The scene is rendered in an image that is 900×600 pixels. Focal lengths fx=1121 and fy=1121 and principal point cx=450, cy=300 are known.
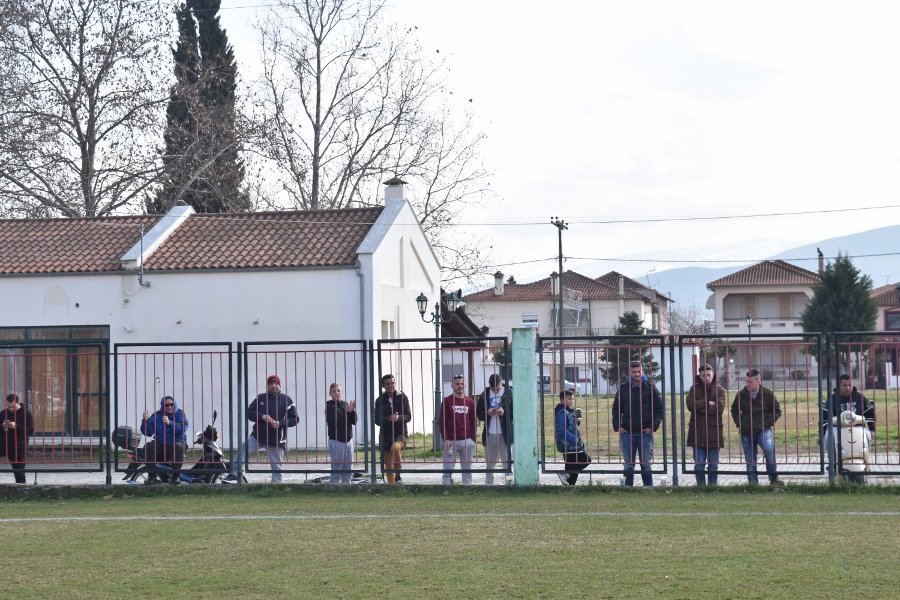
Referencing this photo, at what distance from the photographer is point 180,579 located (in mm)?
9102

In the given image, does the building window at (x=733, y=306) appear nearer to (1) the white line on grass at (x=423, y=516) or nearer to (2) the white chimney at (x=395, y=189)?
(2) the white chimney at (x=395, y=189)

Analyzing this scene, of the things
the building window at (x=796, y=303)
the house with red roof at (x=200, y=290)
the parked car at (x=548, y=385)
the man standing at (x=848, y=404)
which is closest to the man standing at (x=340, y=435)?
the parked car at (x=548, y=385)

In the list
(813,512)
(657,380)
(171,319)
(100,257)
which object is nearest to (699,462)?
(657,380)

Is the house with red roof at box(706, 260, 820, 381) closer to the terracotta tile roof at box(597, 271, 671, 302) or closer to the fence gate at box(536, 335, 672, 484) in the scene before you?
the terracotta tile roof at box(597, 271, 671, 302)

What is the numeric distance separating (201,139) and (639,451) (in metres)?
25.2

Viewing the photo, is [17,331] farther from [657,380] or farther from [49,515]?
[657,380]

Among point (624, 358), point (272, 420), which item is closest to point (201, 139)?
point (272, 420)

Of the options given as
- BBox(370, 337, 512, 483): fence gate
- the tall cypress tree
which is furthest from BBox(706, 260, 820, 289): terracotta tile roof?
BBox(370, 337, 512, 483): fence gate

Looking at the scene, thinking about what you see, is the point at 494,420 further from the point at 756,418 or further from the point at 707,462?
the point at 756,418

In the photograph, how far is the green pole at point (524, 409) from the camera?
49.8ft

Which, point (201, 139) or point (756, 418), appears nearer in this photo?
point (756, 418)

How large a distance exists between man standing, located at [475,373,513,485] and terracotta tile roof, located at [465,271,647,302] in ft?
231

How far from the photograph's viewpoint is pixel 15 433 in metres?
16.4

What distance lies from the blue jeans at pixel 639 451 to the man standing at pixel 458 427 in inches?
82.0
